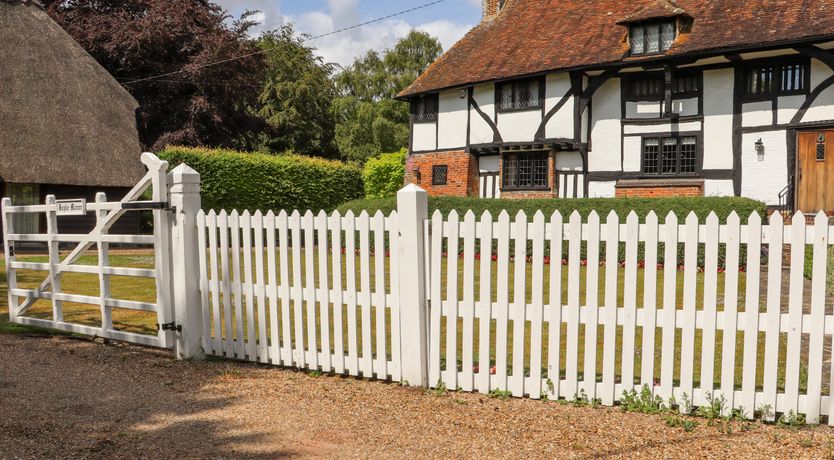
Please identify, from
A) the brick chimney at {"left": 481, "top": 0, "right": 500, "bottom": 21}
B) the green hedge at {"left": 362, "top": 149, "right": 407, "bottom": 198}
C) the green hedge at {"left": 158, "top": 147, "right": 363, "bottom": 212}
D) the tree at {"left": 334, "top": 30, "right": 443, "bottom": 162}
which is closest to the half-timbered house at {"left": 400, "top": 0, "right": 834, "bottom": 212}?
the brick chimney at {"left": 481, "top": 0, "right": 500, "bottom": 21}

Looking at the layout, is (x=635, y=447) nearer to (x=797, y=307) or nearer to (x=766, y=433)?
(x=766, y=433)

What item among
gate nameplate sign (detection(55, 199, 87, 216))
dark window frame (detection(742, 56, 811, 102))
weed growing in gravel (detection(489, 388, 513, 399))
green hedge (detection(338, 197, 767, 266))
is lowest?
weed growing in gravel (detection(489, 388, 513, 399))

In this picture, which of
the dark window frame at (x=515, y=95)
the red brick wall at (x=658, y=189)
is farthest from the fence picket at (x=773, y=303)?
the dark window frame at (x=515, y=95)

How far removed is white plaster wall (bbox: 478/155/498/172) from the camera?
24.4 metres

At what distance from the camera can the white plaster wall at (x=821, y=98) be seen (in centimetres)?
1827

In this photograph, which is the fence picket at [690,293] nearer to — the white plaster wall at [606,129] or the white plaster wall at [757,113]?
the white plaster wall at [757,113]

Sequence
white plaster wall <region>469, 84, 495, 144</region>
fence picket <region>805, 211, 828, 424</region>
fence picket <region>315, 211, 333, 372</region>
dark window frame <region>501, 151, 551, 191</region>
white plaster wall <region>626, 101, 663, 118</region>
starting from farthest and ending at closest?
white plaster wall <region>469, 84, 495, 144</region> → dark window frame <region>501, 151, 551, 191</region> → white plaster wall <region>626, 101, 663, 118</region> → fence picket <region>315, 211, 333, 372</region> → fence picket <region>805, 211, 828, 424</region>

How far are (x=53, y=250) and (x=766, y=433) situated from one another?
6889mm

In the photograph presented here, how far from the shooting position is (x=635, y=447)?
3.86m

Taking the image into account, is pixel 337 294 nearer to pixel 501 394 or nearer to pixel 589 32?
pixel 501 394

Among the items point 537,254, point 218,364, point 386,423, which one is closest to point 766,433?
point 537,254

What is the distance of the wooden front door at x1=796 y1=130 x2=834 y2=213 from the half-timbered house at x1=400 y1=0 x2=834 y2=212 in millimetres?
27

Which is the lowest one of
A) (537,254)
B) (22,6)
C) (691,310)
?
(691,310)

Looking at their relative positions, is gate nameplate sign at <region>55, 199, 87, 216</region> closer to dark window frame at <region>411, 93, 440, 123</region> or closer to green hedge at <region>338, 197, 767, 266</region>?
green hedge at <region>338, 197, 767, 266</region>
